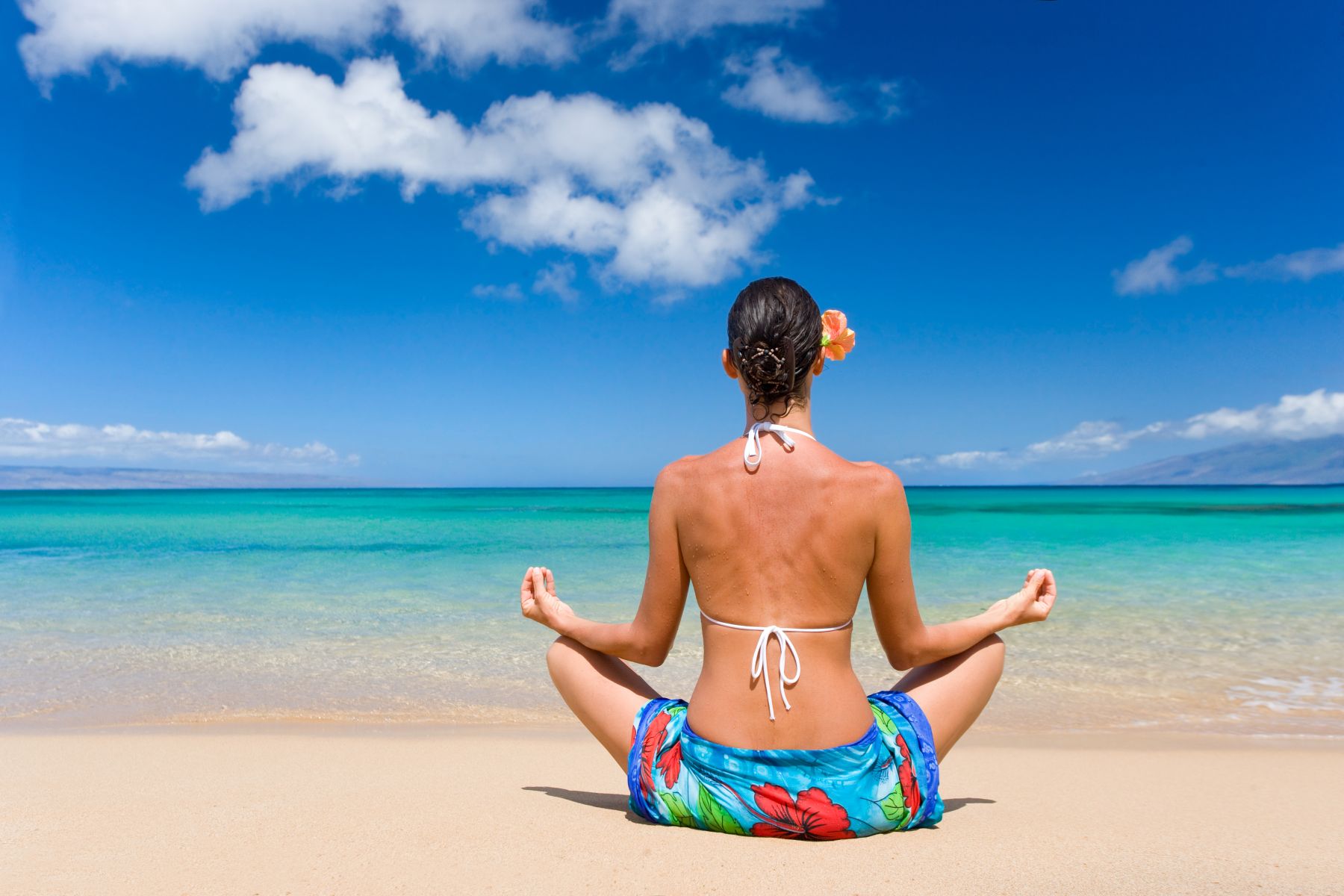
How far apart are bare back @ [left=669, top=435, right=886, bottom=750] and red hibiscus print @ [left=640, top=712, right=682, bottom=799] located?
22cm

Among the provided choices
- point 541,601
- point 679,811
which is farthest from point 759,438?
point 679,811

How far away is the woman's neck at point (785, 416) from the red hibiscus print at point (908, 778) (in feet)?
3.10

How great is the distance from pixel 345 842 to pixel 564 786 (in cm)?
124

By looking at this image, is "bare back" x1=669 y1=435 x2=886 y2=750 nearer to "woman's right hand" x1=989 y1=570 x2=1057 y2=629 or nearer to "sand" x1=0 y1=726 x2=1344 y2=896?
"sand" x1=0 y1=726 x2=1344 y2=896

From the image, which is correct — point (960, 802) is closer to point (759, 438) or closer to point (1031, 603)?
point (1031, 603)

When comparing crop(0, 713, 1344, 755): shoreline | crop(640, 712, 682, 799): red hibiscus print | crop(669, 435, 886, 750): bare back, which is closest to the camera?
crop(669, 435, 886, 750): bare back

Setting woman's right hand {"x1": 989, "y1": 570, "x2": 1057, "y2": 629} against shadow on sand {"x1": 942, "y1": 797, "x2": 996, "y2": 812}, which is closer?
woman's right hand {"x1": 989, "y1": 570, "x2": 1057, "y2": 629}

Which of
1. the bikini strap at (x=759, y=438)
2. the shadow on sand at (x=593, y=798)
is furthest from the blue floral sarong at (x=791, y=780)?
the bikini strap at (x=759, y=438)

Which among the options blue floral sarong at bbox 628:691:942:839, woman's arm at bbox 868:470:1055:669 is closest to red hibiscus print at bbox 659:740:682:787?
blue floral sarong at bbox 628:691:942:839

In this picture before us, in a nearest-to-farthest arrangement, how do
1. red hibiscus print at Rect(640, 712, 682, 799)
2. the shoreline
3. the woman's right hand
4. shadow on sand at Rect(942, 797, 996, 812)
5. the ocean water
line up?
red hibiscus print at Rect(640, 712, 682, 799), the woman's right hand, shadow on sand at Rect(942, 797, 996, 812), the shoreline, the ocean water

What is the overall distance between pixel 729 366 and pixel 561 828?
5.14 ft

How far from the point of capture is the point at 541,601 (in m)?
2.69

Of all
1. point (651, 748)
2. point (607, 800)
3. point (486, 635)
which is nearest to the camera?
point (651, 748)

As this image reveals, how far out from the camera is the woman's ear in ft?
7.70
